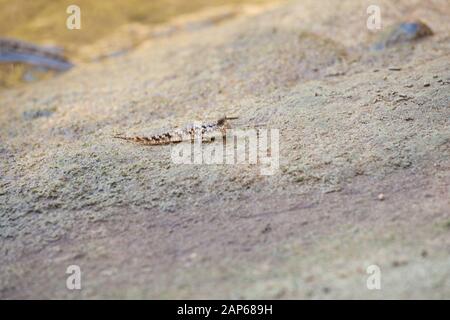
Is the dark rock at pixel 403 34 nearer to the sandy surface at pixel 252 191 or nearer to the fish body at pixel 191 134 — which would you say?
the sandy surface at pixel 252 191

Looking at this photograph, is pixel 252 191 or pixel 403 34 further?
pixel 403 34

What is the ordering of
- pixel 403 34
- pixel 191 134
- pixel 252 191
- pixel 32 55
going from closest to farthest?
pixel 252 191
pixel 191 134
pixel 403 34
pixel 32 55

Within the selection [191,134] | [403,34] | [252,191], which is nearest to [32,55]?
[191,134]

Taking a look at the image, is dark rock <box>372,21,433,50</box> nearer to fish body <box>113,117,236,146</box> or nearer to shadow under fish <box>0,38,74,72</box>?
fish body <box>113,117,236,146</box>

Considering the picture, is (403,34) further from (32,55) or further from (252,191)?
(32,55)

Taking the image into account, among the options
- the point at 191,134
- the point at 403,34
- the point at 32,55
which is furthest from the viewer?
the point at 32,55

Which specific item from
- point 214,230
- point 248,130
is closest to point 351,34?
point 248,130

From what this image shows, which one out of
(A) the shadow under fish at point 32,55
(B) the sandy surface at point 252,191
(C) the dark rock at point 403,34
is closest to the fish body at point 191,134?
(B) the sandy surface at point 252,191
